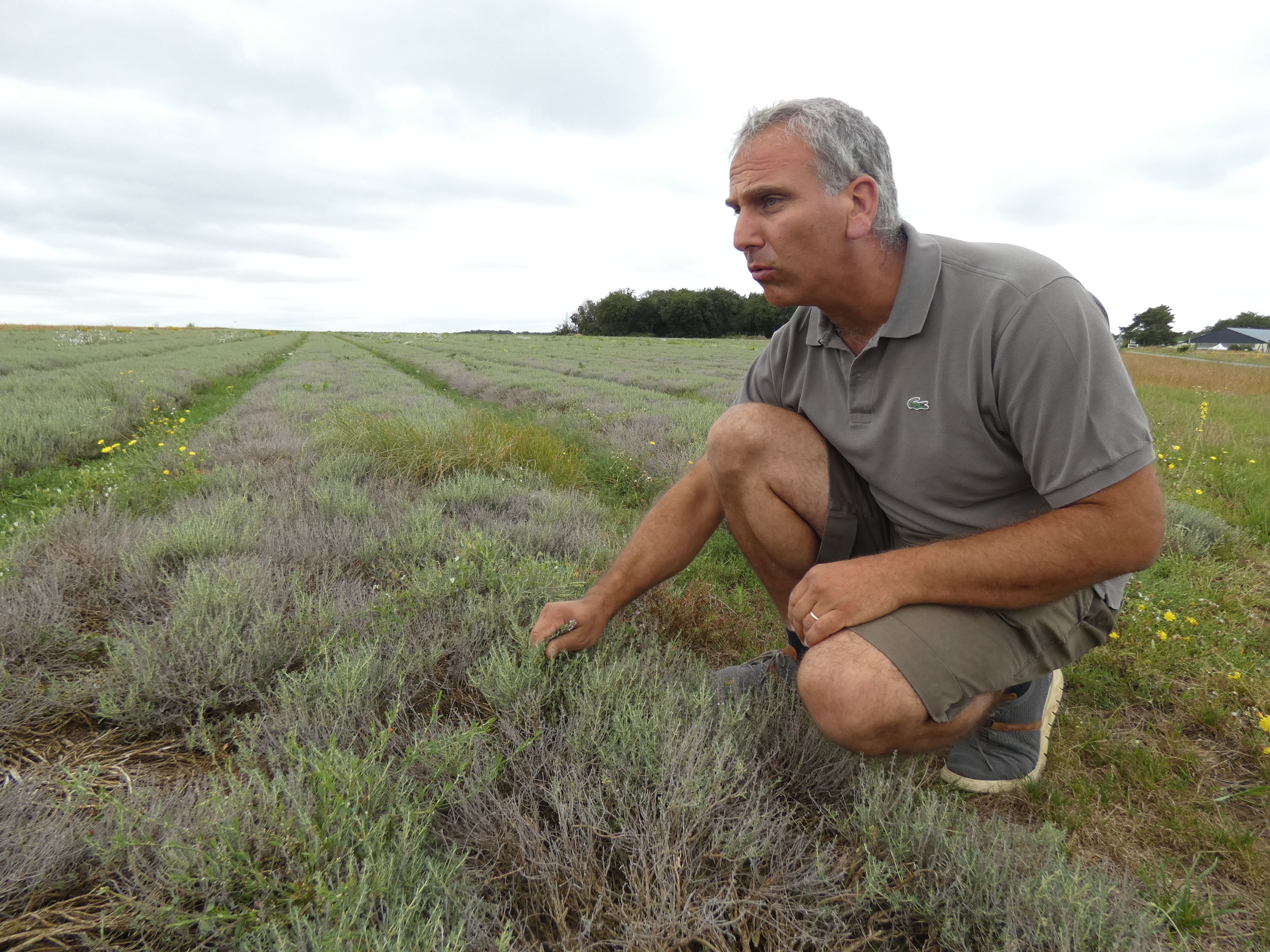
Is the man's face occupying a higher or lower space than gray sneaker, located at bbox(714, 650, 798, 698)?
higher

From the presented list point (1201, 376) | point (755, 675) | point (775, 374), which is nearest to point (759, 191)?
point (775, 374)

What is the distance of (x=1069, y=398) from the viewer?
148cm

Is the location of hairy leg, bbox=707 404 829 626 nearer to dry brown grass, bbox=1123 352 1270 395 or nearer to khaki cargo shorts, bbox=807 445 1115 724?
khaki cargo shorts, bbox=807 445 1115 724

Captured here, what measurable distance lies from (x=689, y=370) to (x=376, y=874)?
53.2 ft

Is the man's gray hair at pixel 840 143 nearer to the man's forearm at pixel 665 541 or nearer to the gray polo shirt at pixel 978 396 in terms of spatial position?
the gray polo shirt at pixel 978 396

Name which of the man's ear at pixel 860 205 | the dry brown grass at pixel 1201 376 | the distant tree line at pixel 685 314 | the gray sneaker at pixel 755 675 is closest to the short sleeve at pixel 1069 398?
the man's ear at pixel 860 205

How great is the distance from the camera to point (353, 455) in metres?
4.61

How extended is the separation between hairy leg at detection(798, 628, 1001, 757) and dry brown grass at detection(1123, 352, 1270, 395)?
10651 millimetres

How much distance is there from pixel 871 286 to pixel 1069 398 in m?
0.63

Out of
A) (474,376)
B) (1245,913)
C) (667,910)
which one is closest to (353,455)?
(667,910)

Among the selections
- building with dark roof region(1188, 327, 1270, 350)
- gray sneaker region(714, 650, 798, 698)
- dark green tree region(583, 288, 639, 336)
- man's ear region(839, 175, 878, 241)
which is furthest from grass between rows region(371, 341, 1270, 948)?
building with dark roof region(1188, 327, 1270, 350)

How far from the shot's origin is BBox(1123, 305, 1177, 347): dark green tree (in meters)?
60.9

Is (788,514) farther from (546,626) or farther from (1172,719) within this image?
(1172,719)

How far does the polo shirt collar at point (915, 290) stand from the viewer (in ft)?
5.80
